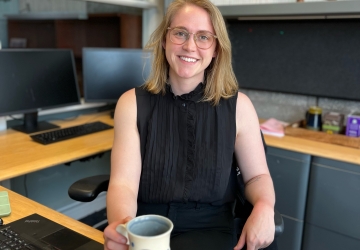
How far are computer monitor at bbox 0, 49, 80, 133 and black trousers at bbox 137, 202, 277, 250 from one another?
3.32ft

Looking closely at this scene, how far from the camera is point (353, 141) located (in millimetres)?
1982

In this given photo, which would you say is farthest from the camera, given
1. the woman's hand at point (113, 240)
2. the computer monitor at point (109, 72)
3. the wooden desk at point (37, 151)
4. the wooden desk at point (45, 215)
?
the computer monitor at point (109, 72)

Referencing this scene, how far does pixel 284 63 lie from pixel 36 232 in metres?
1.90

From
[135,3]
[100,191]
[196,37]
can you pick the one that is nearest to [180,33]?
[196,37]

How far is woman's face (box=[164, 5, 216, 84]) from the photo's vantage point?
1.27 metres

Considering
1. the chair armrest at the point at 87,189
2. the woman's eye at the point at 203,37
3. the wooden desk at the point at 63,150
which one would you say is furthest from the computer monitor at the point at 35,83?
the woman's eye at the point at 203,37

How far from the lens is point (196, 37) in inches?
50.3

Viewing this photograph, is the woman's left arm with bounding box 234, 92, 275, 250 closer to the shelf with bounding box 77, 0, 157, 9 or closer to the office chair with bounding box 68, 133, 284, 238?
the office chair with bounding box 68, 133, 284, 238

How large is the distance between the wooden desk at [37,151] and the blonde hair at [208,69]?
557mm

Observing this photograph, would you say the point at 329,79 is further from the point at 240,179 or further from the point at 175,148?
the point at 175,148

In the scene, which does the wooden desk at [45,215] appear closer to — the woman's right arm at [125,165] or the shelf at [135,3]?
→ the woman's right arm at [125,165]

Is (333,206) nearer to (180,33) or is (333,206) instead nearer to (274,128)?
(274,128)

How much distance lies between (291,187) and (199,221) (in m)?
0.88

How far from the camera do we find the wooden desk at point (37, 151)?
152cm
